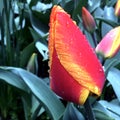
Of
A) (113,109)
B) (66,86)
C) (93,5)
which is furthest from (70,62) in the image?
(93,5)

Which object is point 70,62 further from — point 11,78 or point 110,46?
point 11,78

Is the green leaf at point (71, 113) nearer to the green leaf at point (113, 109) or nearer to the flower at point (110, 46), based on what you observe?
the flower at point (110, 46)

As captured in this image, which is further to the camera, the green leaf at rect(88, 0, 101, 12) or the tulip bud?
the green leaf at rect(88, 0, 101, 12)

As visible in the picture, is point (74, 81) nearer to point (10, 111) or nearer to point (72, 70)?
point (72, 70)

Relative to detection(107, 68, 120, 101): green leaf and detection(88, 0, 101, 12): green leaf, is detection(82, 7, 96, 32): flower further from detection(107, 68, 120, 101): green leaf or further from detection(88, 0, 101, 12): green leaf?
detection(88, 0, 101, 12): green leaf

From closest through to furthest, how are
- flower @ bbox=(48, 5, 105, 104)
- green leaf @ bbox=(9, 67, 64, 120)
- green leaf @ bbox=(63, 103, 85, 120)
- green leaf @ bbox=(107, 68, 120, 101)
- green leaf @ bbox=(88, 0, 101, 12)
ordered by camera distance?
flower @ bbox=(48, 5, 105, 104) → green leaf @ bbox=(63, 103, 85, 120) → green leaf @ bbox=(9, 67, 64, 120) → green leaf @ bbox=(107, 68, 120, 101) → green leaf @ bbox=(88, 0, 101, 12)

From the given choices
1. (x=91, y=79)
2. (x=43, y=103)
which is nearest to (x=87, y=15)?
(x=43, y=103)

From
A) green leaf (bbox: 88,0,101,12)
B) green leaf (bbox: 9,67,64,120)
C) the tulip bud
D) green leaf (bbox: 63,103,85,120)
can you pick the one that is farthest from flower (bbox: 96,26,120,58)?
green leaf (bbox: 88,0,101,12)
